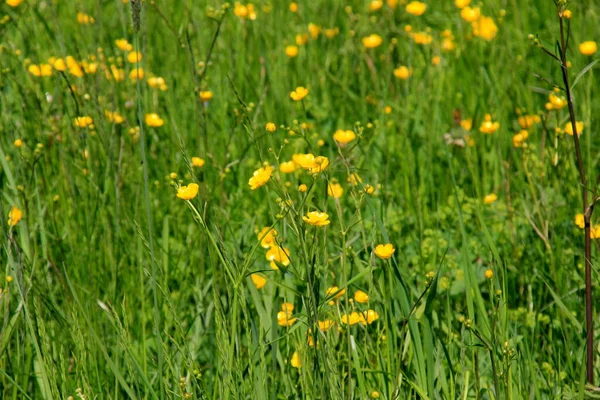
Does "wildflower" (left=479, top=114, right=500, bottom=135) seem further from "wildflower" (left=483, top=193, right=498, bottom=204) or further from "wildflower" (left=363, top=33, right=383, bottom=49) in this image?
"wildflower" (left=363, top=33, right=383, bottom=49)

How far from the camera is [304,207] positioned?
99.2 inches

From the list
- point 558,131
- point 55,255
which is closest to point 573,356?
point 558,131

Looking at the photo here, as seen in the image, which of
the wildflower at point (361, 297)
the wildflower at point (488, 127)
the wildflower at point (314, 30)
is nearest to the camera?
the wildflower at point (361, 297)

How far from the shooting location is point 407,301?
5.38 ft

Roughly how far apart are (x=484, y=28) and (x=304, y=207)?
5.36ft

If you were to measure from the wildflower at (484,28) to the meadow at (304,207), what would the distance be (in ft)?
0.06

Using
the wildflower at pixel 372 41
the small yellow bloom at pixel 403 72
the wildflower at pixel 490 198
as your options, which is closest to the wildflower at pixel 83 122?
the wildflower at pixel 490 198

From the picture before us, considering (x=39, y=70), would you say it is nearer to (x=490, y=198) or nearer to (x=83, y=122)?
(x=83, y=122)

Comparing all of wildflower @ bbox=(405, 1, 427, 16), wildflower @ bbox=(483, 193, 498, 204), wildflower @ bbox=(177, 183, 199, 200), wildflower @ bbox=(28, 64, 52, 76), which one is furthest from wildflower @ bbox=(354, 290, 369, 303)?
wildflower @ bbox=(405, 1, 427, 16)

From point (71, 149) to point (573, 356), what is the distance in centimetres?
179

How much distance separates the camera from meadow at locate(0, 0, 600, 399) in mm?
1625

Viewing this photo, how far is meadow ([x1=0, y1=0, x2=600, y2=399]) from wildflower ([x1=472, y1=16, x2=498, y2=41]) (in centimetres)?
2

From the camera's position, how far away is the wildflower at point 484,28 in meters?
3.68

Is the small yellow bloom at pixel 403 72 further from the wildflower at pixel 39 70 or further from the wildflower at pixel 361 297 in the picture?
the wildflower at pixel 361 297
